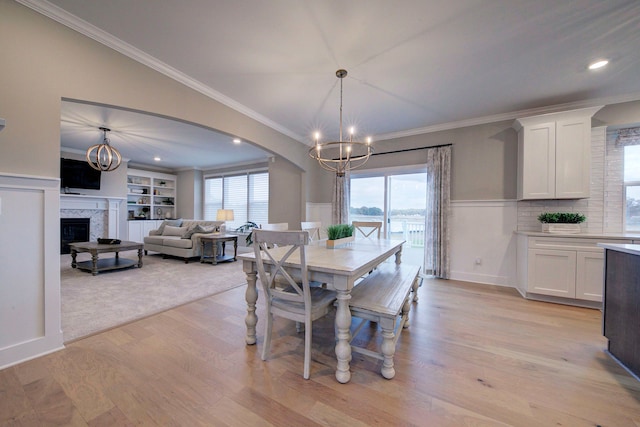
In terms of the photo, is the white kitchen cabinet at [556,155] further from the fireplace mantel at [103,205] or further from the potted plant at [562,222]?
the fireplace mantel at [103,205]

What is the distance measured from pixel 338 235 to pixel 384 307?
1.03 metres

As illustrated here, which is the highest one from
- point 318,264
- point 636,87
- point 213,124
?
point 636,87

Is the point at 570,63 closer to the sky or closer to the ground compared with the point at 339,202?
closer to the sky

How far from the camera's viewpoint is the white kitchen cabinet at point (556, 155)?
297cm

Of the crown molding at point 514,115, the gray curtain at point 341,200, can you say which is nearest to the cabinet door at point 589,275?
the crown molding at point 514,115

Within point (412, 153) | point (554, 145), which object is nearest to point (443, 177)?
point (412, 153)

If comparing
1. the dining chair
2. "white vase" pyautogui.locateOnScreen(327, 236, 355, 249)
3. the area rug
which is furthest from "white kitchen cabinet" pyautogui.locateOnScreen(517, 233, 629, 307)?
the area rug

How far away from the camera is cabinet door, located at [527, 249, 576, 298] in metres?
2.86

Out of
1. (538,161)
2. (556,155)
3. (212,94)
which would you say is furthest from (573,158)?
(212,94)

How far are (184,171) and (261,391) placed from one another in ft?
27.2

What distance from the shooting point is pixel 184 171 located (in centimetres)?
809

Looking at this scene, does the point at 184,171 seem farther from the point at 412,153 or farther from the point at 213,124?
the point at 412,153

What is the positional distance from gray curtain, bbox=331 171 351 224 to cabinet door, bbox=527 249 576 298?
2858mm

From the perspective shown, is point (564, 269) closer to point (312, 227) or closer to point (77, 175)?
point (312, 227)
